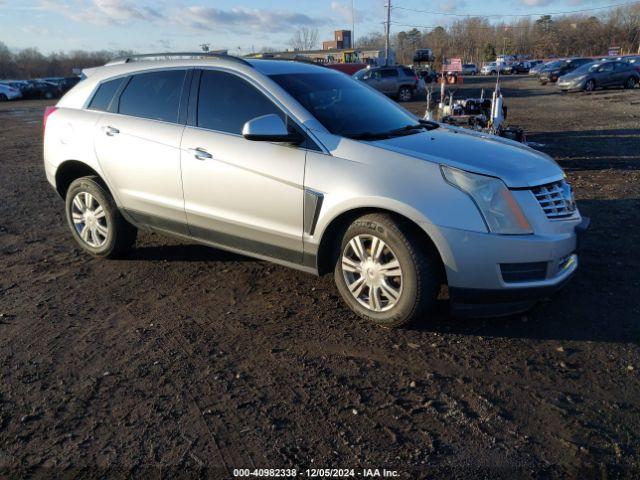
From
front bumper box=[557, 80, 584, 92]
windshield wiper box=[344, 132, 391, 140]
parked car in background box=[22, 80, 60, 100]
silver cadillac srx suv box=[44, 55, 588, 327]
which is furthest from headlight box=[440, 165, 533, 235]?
parked car in background box=[22, 80, 60, 100]

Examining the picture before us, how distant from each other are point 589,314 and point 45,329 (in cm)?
395

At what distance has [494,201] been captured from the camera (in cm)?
339

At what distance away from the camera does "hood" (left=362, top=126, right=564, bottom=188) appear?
350 centimetres

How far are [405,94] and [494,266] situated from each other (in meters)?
25.4

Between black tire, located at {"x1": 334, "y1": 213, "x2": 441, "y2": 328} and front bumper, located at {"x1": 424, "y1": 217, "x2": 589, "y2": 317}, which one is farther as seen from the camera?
black tire, located at {"x1": 334, "y1": 213, "x2": 441, "y2": 328}

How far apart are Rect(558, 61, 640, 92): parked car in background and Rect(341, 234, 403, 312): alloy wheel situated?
2837 cm

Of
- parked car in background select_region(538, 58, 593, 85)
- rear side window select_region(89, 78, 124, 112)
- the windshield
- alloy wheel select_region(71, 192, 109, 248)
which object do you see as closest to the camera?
the windshield

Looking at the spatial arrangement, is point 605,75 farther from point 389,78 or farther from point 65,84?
point 65,84

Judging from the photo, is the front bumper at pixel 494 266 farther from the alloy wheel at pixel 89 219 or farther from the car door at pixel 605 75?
the car door at pixel 605 75

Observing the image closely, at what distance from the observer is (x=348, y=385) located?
312 cm

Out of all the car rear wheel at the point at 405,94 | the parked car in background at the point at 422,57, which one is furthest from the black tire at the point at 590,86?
the car rear wheel at the point at 405,94

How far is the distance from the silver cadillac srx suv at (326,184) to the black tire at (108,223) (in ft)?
0.05

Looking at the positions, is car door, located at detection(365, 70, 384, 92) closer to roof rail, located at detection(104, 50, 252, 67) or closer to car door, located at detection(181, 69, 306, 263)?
roof rail, located at detection(104, 50, 252, 67)

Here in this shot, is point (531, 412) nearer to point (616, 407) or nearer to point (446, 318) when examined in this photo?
point (616, 407)
